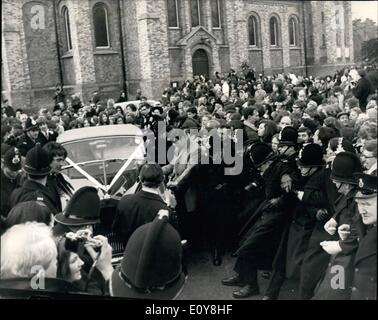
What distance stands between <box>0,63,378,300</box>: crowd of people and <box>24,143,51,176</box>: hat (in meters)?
0.01

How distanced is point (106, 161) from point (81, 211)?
54.3 inches

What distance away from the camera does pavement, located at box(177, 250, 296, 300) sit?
3980 mm

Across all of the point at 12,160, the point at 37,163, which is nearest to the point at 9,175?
the point at 12,160

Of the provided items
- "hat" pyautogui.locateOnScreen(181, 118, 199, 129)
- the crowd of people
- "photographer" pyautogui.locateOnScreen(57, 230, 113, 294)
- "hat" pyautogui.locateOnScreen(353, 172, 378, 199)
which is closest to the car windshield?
the crowd of people

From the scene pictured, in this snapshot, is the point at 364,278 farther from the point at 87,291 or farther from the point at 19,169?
the point at 19,169

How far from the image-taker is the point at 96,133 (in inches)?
219

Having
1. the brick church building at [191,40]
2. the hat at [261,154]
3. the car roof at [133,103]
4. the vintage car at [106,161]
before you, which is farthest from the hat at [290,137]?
the car roof at [133,103]

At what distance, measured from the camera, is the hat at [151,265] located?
3.45 metres

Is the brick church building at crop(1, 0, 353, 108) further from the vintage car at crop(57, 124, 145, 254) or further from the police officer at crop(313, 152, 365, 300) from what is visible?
the police officer at crop(313, 152, 365, 300)

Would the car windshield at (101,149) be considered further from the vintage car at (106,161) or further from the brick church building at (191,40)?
the brick church building at (191,40)

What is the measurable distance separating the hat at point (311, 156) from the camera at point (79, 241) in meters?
1.90

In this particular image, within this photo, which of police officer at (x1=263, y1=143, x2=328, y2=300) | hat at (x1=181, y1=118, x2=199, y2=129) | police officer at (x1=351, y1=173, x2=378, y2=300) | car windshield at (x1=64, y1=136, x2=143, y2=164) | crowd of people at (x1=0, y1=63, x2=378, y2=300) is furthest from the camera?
hat at (x1=181, y1=118, x2=199, y2=129)
